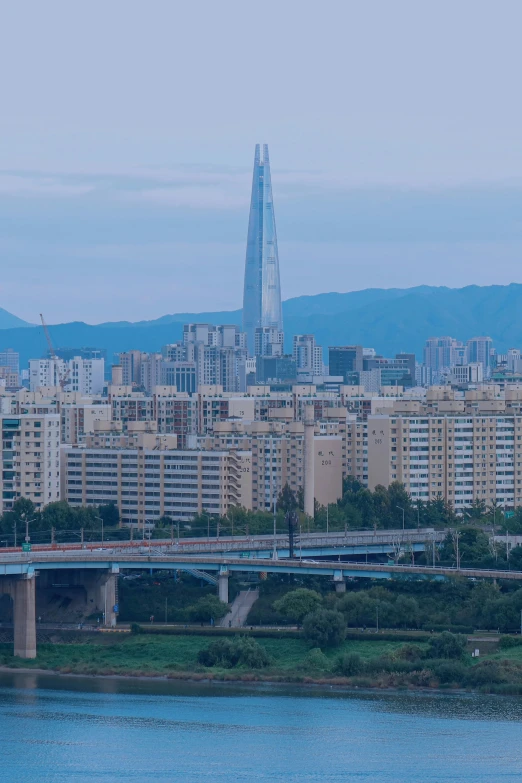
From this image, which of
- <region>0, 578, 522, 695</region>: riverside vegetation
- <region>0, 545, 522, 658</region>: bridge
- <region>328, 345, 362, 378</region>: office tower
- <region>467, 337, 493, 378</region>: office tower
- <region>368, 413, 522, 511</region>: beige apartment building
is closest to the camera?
<region>0, 578, 522, 695</region>: riverside vegetation

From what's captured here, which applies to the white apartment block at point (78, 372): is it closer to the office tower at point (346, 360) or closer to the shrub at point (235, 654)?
the office tower at point (346, 360)

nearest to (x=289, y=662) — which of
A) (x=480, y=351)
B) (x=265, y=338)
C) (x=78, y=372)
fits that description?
(x=78, y=372)

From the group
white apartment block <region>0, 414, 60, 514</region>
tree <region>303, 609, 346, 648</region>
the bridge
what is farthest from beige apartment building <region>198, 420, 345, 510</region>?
tree <region>303, 609, 346, 648</region>

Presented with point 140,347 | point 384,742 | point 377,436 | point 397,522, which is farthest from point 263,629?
point 140,347

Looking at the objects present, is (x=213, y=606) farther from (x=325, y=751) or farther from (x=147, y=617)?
(x=325, y=751)

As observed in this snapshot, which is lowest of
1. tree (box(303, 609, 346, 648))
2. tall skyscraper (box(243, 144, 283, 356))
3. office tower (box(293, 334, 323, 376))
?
tree (box(303, 609, 346, 648))

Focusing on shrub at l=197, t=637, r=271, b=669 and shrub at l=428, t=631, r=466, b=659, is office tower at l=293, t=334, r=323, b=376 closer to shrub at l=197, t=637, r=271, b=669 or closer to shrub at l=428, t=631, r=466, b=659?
shrub at l=197, t=637, r=271, b=669

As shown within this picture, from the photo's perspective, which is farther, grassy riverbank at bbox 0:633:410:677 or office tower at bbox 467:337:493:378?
office tower at bbox 467:337:493:378
